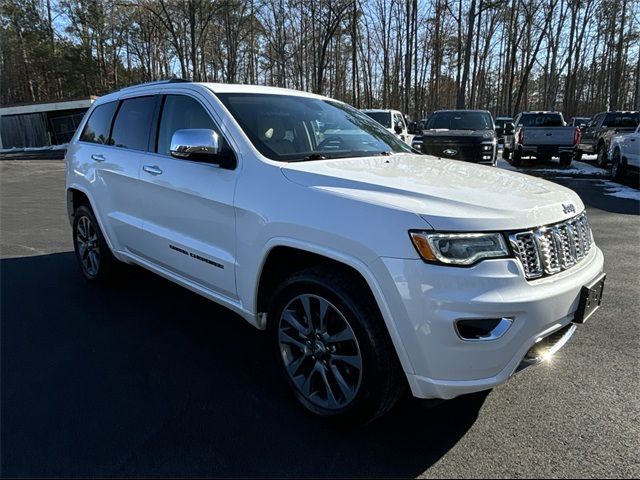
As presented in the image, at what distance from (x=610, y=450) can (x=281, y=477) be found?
1.64 meters

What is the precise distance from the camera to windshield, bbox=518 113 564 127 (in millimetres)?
18203

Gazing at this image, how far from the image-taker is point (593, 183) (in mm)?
12906

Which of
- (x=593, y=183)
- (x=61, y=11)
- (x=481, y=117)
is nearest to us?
(x=593, y=183)

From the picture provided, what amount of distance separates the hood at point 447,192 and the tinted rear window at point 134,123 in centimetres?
174

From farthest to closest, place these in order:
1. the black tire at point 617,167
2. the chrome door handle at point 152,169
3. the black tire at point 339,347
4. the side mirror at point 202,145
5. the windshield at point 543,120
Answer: the windshield at point 543,120
the black tire at point 617,167
the chrome door handle at point 152,169
the side mirror at point 202,145
the black tire at point 339,347

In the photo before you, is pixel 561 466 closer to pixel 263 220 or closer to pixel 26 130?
pixel 263 220

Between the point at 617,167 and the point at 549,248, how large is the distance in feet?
42.8

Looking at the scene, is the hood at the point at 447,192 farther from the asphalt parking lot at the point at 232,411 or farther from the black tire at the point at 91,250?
the black tire at the point at 91,250

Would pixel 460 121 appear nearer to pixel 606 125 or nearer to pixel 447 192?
pixel 606 125

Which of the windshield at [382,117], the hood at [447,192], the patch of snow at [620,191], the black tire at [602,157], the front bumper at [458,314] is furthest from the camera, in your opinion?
the black tire at [602,157]

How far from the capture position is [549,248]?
2334 mm

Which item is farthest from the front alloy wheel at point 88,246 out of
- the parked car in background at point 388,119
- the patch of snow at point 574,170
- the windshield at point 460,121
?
the patch of snow at point 574,170

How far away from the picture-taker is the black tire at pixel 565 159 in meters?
16.4

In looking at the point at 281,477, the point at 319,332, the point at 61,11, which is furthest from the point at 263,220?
the point at 61,11
